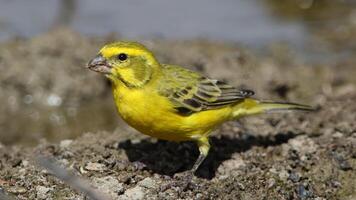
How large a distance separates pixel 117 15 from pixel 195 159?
6655 mm

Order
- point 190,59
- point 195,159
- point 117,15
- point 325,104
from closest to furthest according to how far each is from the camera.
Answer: point 195,159 < point 325,104 < point 190,59 < point 117,15

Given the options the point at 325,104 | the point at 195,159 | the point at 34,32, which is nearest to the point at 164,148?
the point at 195,159

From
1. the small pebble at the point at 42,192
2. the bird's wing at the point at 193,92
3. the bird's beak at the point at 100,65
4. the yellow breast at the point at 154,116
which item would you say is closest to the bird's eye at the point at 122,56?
the bird's beak at the point at 100,65

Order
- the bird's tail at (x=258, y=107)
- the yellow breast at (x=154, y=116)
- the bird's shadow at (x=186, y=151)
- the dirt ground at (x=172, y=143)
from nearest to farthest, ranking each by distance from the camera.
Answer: the yellow breast at (x=154, y=116)
the dirt ground at (x=172, y=143)
the bird's shadow at (x=186, y=151)
the bird's tail at (x=258, y=107)

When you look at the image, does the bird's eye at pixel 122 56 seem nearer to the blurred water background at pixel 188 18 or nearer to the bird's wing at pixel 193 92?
the bird's wing at pixel 193 92

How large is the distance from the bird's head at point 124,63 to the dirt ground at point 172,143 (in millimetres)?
853

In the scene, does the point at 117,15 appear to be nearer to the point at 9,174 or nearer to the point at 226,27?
the point at 226,27

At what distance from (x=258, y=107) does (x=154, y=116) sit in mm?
1682

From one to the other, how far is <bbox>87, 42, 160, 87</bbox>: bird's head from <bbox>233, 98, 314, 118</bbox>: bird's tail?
1.23 metres

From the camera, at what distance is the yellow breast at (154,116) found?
762cm

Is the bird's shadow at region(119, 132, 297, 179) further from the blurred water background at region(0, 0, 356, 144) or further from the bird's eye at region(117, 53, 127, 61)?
the blurred water background at region(0, 0, 356, 144)

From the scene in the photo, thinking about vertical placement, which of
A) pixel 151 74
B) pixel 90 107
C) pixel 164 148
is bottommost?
pixel 90 107

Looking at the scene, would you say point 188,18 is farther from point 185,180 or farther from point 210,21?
point 185,180

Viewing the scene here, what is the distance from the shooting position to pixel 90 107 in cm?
1145
